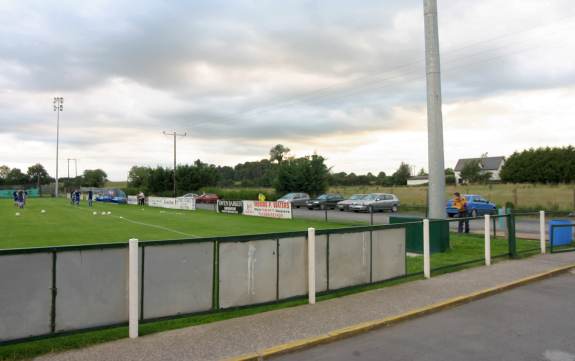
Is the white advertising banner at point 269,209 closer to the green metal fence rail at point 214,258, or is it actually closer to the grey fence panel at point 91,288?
the green metal fence rail at point 214,258

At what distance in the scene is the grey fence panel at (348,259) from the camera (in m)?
7.38

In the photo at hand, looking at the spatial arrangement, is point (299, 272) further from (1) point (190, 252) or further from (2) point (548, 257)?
(2) point (548, 257)

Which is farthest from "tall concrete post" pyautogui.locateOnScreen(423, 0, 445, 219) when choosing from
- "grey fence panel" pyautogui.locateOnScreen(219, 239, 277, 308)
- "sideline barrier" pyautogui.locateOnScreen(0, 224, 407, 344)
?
"grey fence panel" pyautogui.locateOnScreen(219, 239, 277, 308)

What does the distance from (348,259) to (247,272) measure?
6.53 ft

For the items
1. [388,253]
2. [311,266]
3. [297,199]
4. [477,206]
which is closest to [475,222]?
[388,253]

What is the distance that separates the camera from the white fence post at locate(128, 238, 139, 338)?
17.8ft

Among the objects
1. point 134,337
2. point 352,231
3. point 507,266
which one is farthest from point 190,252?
point 507,266

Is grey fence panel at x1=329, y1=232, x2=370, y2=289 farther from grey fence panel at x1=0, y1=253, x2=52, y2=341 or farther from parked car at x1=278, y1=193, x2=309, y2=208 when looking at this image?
parked car at x1=278, y1=193, x2=309, y2=208

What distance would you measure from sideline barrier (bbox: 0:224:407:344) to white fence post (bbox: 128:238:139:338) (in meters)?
0.01

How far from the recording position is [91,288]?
17.3ft

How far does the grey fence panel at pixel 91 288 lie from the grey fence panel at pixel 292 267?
89.8 inches

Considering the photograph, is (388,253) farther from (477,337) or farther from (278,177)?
(278,177)

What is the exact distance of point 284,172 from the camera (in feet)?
167

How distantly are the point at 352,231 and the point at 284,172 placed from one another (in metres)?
43.4
